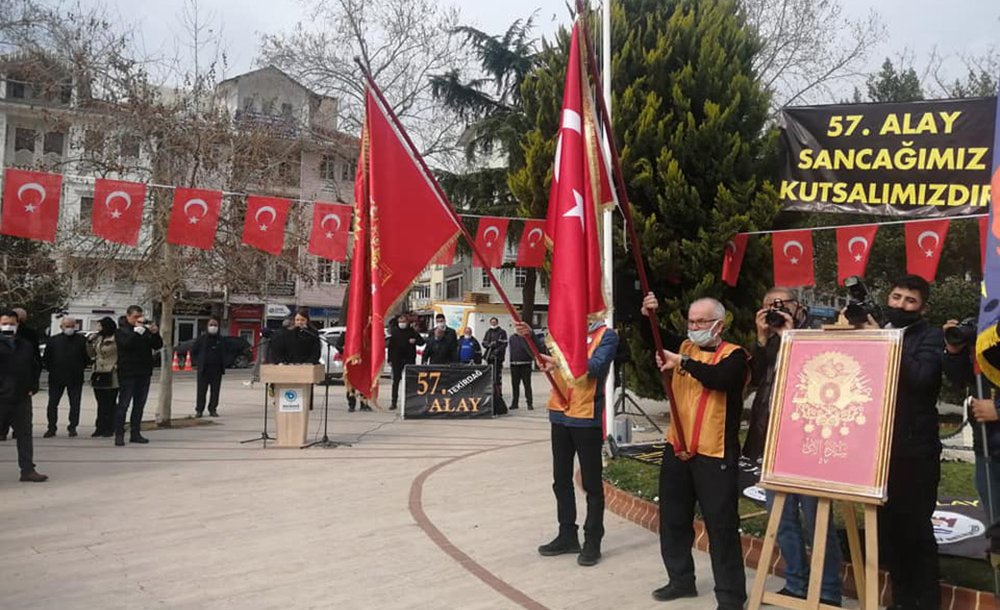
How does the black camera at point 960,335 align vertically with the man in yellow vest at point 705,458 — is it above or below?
above

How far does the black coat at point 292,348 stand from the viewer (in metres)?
11.3

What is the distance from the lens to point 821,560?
3.90m

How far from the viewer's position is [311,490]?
7930 millimetres

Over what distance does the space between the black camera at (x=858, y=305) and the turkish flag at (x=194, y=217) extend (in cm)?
899

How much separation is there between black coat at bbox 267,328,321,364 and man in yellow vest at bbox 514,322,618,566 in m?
6.55

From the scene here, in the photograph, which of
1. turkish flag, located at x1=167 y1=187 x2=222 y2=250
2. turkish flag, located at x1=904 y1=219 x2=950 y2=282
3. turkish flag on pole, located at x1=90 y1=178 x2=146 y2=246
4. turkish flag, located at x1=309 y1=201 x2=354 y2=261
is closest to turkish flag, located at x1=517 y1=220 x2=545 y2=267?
turkish flag, located at x1=309 y1=201 x2=354 y2=261

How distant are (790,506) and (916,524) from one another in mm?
672

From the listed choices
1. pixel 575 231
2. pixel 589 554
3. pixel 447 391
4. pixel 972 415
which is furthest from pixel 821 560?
pixel 447 391

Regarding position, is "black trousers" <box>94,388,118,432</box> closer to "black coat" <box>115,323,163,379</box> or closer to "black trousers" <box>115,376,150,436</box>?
"black trousers" <box>115,376,150,436</box>

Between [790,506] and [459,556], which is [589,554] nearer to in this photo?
[459,556]

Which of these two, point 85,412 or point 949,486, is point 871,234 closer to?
point 949,486

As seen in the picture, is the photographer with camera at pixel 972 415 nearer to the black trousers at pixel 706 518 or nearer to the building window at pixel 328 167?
the black trousers at pixel 706 518

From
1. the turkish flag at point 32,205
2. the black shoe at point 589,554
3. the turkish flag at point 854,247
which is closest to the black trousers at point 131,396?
the turkish flag at point 32,205

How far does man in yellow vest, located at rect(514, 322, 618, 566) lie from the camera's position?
5.45 m
